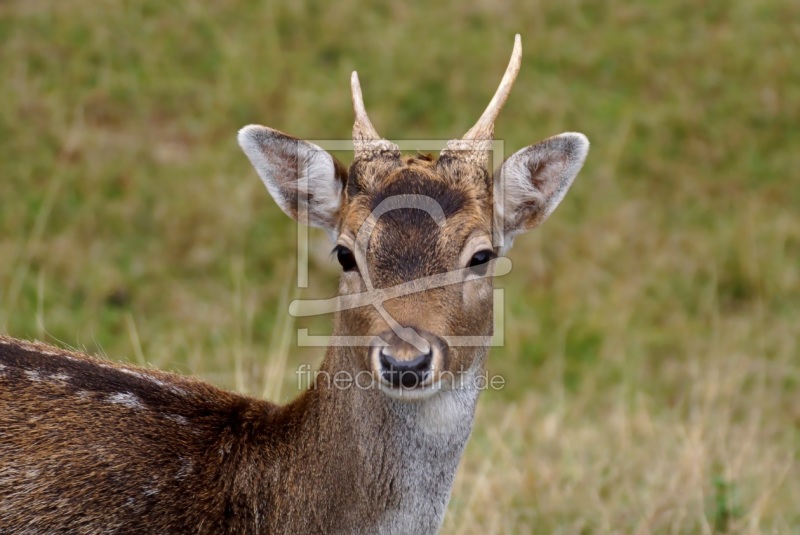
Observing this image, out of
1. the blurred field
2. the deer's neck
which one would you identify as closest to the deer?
the deer's neck

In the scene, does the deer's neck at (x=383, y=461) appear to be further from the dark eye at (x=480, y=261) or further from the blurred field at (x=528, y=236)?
the blurred field at (x=528, y=236)

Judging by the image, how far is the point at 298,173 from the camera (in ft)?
15.2

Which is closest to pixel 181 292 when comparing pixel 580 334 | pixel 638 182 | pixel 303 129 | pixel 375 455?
pixel 303 129

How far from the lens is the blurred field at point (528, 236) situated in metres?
7.79

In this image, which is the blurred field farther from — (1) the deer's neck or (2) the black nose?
(2) the black nose

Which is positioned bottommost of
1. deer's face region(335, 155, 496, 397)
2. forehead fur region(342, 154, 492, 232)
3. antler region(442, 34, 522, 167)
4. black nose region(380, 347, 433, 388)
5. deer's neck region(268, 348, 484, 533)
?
deer's neck region(268, 348, 484, 533)

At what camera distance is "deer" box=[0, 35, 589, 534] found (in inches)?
157

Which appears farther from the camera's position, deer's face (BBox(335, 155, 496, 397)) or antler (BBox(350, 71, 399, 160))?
Answer: antler (BBox(350, 71, 399, 160))

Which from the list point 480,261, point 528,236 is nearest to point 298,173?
point 480,261

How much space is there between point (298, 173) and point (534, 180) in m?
1.04

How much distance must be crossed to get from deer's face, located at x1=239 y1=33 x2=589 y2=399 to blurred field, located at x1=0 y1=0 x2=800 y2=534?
2047mm

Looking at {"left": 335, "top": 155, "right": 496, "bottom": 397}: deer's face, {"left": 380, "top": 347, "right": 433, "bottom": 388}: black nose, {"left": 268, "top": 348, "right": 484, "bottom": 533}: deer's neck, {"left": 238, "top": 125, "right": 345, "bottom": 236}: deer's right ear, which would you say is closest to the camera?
{"left": 380, "top": 347, "right": 433, "bottom": 388}: black nose

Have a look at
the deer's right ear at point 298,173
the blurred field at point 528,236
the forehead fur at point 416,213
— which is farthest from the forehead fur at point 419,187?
the blurred field at point 528,236

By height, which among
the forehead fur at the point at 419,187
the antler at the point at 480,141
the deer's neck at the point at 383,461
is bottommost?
the deer's neck at the point at 383,461
